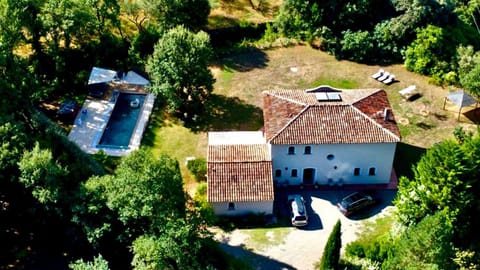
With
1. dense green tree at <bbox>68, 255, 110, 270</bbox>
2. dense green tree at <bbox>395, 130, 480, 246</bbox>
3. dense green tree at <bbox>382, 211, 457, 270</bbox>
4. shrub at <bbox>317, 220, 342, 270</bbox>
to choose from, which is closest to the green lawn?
dense green tree at <bbox>395, 130, 480, 246</bbox>

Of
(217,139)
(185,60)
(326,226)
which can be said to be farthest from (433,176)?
(185,60)

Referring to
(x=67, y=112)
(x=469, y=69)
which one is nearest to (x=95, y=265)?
(x=67, y=112)

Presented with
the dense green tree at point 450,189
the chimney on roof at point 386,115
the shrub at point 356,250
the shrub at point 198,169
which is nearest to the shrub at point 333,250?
the shrub at point 356,250

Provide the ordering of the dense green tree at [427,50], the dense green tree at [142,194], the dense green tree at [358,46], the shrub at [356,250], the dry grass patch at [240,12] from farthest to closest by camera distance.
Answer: the dry grass patch at [240,12]
the dense green tree at [358,46]
the dense green tree at [427,50]
the shrub at [356,250]
the dense green tree at [142,194]

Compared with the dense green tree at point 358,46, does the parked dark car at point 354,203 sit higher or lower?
lower

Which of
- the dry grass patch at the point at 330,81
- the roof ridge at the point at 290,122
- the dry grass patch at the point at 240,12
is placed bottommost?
the dry grass patch at the point at 330,81

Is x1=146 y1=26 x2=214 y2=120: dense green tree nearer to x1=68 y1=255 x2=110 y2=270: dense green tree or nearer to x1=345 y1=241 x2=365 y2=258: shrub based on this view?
x1=345 y1=241 x2=365 y2=258: shrub

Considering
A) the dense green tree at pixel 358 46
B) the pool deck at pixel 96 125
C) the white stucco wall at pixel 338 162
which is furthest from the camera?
the dense green tree at pixel 358 46

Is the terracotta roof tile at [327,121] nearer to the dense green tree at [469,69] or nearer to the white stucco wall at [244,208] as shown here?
the white stucco wall at [244,208]

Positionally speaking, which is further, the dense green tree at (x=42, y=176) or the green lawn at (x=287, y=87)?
the green lawn at (x=287, y=87)
